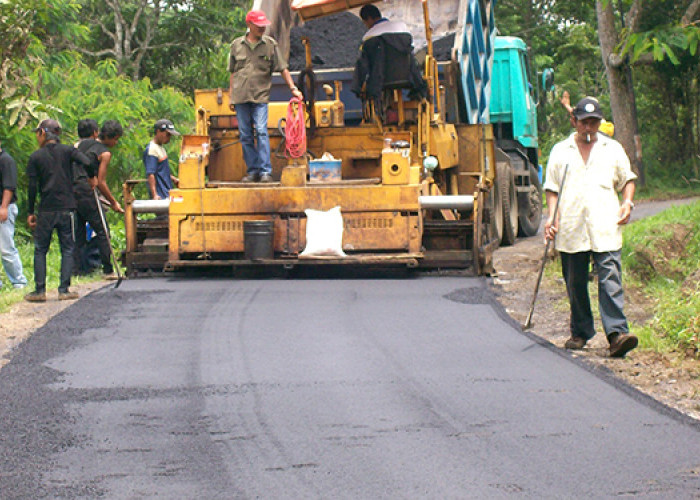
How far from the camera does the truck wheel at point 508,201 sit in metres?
14.8

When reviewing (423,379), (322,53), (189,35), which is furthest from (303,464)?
(189,35)

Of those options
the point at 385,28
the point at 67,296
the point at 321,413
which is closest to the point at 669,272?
the point at 385,28

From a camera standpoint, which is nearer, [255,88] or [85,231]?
[255,88]

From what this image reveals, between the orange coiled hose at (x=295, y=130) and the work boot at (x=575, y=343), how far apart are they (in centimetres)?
434

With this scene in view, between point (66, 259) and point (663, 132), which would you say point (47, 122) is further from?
point (663, 132)

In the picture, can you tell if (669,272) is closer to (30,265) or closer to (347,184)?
(347,184)

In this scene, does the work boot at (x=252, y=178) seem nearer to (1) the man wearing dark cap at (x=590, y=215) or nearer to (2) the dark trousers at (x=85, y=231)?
(2) the dark trousers at (x=85, y=231)

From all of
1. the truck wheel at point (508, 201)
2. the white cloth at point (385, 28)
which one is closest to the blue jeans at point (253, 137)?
the white cloth at point (385, 28)

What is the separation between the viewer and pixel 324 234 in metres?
10.6

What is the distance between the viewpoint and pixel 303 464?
489 centimetres

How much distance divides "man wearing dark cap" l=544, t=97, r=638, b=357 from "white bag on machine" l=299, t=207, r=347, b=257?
10.4 ft

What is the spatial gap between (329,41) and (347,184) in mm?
Answer: 2473

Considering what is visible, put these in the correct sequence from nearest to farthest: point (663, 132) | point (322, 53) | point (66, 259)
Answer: point (66, 259) → point (322, 53) → point (663, 132)

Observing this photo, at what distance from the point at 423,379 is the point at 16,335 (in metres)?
3.29
